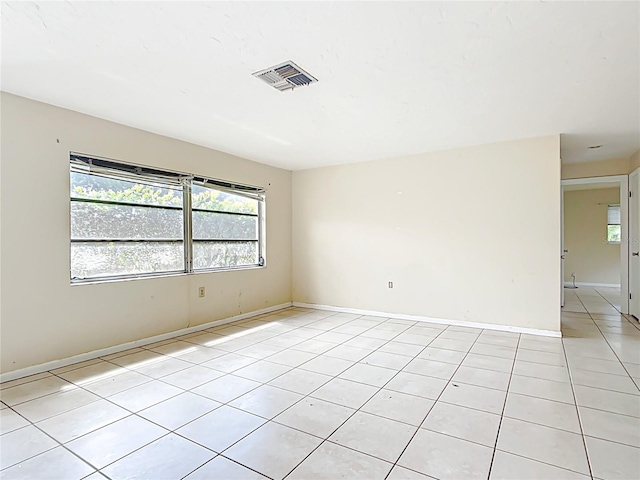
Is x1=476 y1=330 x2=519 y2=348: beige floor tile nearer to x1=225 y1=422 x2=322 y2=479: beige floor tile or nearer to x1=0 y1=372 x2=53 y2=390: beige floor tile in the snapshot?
x1=225 y1=422 x2=322 y2=479: beige floor tile

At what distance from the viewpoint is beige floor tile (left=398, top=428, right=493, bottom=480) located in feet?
5.72

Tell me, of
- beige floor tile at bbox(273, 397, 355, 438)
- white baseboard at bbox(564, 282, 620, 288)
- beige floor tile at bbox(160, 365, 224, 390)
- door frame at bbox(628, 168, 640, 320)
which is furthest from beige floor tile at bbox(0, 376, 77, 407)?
white baseboard at bbox(564, 282, 620, 288)

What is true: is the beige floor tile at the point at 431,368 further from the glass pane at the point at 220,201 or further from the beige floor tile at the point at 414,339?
the glass pane at the point at 220,201

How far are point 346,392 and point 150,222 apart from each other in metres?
2.94

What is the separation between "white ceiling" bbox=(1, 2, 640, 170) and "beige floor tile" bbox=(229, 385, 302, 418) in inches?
95.6

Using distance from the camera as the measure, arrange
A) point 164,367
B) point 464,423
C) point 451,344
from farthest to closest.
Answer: point 451,344 → point 164,367 → point 464,423

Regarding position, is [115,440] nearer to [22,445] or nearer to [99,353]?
[22,445]

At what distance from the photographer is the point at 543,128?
3922 millimetres

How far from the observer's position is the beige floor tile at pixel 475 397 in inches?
96.3

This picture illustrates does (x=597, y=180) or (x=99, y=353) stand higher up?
(x=597, y=180)

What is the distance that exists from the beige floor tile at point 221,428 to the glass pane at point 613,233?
31.3ft

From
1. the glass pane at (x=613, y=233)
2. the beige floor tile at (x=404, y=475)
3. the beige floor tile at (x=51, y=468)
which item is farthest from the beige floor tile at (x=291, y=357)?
the glass pane at (x=613, y=233)

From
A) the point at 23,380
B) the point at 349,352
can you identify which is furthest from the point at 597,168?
the point at 23,380

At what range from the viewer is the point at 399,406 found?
8.06ft
